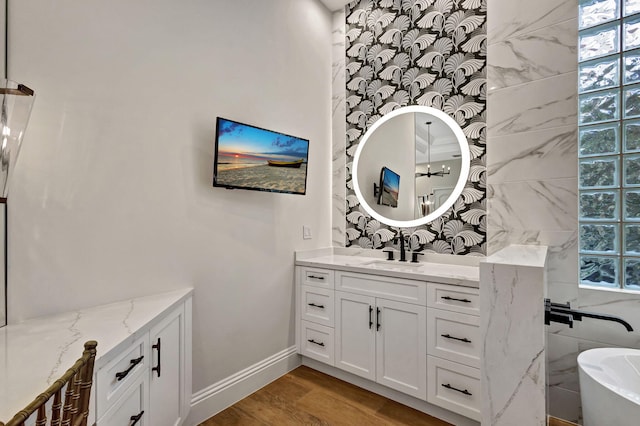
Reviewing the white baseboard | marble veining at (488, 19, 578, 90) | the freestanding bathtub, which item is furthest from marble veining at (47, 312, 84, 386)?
marble veining at (488, 19, 578, 90)

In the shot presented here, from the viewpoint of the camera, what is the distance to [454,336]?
6.01 ft

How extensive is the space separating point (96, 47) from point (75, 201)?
0.77 m

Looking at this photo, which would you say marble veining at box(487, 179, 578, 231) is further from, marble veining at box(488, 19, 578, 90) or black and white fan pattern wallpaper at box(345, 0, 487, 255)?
marble veining at box(488, 19, 578, 90)

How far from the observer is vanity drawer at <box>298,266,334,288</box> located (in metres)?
2.43

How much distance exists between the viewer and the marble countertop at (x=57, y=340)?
752mm

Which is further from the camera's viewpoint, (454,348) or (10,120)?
(454,348)

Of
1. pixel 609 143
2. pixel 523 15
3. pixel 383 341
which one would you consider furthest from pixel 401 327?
pixel 523 15

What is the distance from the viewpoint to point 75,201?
143cm

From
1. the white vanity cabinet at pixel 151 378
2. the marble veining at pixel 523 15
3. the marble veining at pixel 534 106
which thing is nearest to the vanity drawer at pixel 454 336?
the marble veining at pixel 534 106

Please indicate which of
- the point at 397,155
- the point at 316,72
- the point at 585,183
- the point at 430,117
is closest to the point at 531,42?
the point at 430,117

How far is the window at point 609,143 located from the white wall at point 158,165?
2004 millimetres

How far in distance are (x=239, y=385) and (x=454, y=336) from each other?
1.49 m

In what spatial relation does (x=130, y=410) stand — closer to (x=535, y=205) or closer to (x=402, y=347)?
(x=402, y=347)

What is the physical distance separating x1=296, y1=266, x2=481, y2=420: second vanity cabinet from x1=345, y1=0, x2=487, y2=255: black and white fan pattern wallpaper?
610 millimetres
